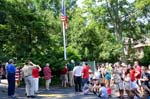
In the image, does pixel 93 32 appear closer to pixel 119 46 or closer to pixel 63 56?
pixel 119 46

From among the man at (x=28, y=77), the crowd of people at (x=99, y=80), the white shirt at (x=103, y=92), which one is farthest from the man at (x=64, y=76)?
the man at (x=28, y=77)

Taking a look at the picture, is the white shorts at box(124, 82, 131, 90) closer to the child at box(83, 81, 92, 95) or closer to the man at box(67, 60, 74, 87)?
the child at box(83, 81, 92, 95)

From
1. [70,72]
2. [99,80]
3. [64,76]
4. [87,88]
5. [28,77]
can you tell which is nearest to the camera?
[28,77]

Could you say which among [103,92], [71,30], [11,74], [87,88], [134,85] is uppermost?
[71,30]

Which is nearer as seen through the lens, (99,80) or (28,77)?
(28,77)

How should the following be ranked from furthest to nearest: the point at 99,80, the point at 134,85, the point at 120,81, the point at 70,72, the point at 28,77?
the point at 70,72, the point at 99,80, the point at 120,81, the point at 28,77, the point at 134,85

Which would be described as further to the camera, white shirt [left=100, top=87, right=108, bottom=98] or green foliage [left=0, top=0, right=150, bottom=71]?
green foliage [left=0, top=0, right=150, bottom=71]

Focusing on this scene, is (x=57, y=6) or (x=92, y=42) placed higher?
(x=57, y=6)

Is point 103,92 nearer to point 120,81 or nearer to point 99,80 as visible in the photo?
point 120,81

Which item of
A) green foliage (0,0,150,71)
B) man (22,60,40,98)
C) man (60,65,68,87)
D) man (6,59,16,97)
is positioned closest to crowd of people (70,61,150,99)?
man (22,60,40,98)

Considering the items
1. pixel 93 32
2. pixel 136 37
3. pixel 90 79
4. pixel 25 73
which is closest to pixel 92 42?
pixel 93 32

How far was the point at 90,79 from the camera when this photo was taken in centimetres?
2516

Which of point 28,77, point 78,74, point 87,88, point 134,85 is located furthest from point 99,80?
point 28,77

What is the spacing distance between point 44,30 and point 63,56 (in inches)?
148
